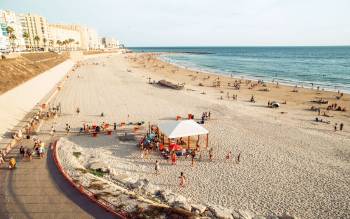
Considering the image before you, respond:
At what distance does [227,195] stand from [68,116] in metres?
18.0

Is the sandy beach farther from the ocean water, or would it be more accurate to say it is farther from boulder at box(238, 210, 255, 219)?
the ocean water

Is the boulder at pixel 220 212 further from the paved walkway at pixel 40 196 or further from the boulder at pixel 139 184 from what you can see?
the paved walkway at pixel 40 196

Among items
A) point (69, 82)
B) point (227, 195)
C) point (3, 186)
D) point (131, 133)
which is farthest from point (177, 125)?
point (69, 82)

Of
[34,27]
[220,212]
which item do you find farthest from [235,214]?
[34,27]

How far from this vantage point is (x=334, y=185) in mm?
13445

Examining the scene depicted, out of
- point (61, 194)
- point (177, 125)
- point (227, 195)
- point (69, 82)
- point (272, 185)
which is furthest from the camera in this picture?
point (69, 82)

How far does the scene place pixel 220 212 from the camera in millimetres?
10461

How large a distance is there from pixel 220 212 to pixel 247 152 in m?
7.63

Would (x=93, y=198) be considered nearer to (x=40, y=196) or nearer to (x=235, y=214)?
(x=40, y=196)

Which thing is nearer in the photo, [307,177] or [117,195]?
[117,195]

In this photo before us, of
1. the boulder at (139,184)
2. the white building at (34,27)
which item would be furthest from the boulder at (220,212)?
the white building at (34,27)

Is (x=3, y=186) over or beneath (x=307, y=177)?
over

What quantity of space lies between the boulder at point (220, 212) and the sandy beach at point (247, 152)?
0.84 meters

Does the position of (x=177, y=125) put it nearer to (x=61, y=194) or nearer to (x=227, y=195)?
(x=227, y=195)
